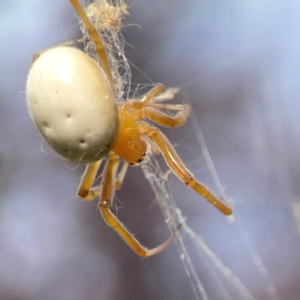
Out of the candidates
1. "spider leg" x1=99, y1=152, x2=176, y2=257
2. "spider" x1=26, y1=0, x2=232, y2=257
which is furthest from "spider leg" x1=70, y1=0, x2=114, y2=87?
"spider leg" x1=99, y1=152, x2=176, y2=257

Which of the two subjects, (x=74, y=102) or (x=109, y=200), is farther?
(x=109, y=200)

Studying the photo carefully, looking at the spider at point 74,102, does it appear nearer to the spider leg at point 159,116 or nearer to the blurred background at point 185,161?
the spider leg at point 159,116

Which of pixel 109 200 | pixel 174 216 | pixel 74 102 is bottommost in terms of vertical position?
pixel 174 216

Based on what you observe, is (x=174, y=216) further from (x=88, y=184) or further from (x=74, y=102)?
(x=74, y=102)

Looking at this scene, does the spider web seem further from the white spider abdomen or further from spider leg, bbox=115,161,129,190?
the white spider abdomen

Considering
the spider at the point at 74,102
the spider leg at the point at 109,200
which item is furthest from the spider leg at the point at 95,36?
the spider leg at the point at 109,200

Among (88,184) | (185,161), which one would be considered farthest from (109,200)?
(185,161)
